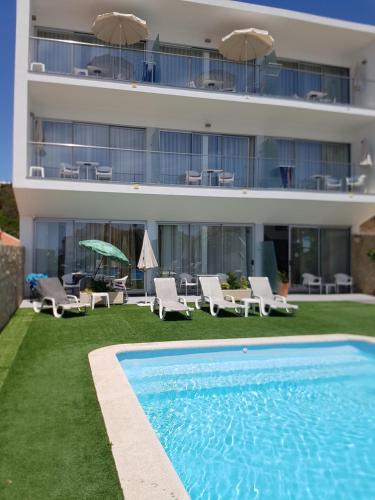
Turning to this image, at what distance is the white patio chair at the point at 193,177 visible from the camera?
15789 millimetres

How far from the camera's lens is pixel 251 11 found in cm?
1627

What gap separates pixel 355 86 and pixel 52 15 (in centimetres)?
1243

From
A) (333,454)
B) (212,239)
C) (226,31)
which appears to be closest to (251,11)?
(226,31)

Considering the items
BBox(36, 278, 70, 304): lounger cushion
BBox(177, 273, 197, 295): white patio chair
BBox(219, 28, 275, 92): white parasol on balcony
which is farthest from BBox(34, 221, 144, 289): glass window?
BBox(219, 28, 275, 92): white parasol on balcony

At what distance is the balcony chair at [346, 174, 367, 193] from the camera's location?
17469 millimetres

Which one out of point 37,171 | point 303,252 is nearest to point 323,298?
point 303,252

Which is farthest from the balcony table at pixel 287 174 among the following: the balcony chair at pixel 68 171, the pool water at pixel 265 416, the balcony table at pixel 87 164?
the pool water at pixel 265 416

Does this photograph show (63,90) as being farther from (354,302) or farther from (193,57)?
(354,302)

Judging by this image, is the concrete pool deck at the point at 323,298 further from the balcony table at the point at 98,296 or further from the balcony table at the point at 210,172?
the balcony table at the point at 210,172

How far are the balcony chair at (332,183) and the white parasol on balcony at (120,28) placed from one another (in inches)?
337

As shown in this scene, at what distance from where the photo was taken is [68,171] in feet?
48.0

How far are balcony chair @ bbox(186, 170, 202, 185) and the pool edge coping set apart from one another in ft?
29.1

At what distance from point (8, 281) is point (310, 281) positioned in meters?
12.2

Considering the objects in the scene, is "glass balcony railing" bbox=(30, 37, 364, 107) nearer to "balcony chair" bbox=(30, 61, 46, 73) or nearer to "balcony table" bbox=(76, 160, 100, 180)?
"balcony chair" bbox=(30, 61, 46, 73)
